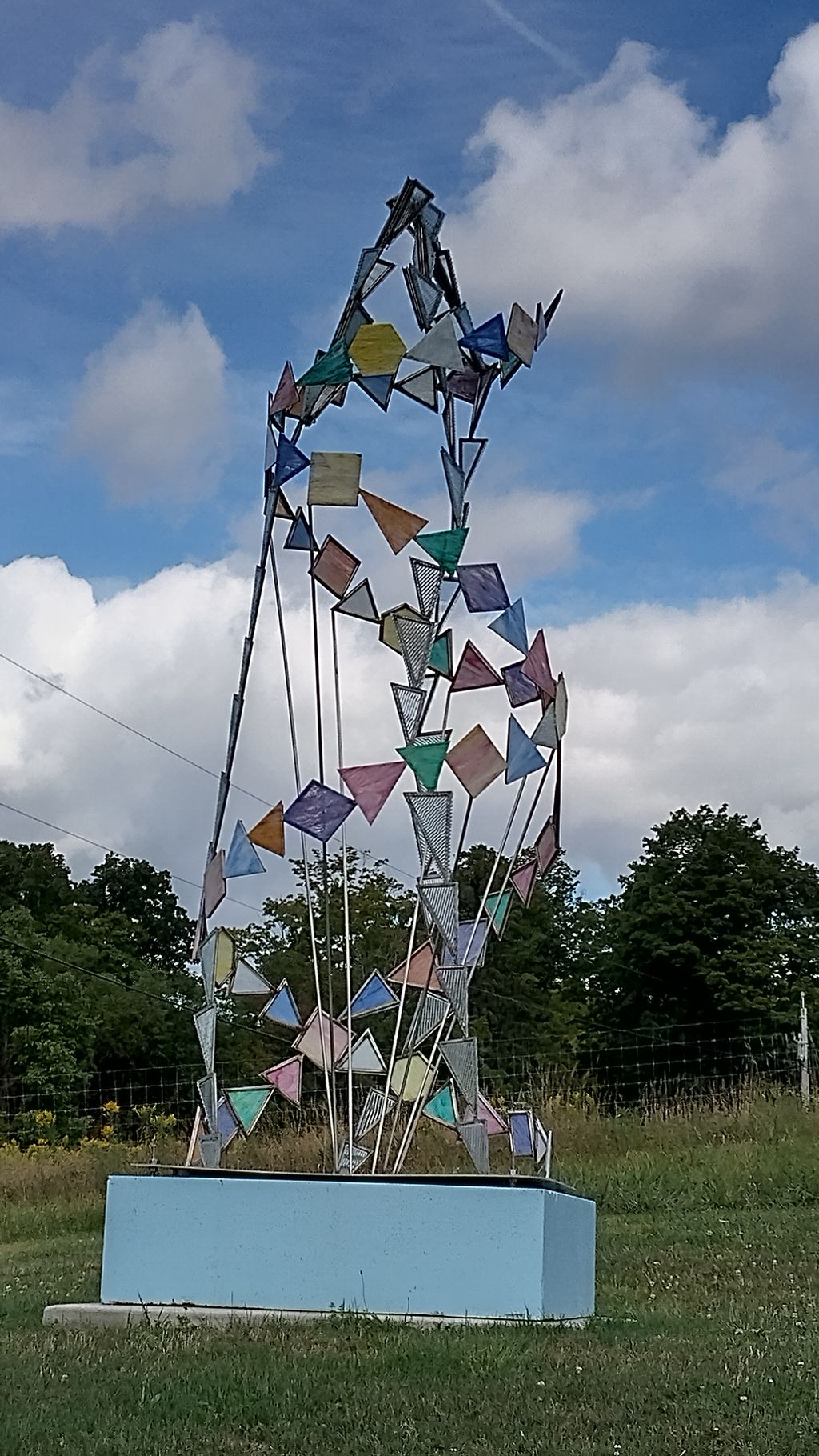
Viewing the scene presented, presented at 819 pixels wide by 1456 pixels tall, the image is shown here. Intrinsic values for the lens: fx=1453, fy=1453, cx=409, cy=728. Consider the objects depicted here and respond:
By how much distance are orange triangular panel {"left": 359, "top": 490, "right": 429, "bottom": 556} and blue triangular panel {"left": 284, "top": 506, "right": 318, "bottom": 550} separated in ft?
1.30

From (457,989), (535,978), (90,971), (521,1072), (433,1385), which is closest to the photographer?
(433,1385)

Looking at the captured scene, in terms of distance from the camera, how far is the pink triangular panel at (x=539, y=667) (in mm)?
6645

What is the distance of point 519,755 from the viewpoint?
6418 mm

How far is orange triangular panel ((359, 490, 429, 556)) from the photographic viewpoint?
6.43 meters

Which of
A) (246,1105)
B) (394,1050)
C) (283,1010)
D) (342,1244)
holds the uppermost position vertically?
(283,1010)

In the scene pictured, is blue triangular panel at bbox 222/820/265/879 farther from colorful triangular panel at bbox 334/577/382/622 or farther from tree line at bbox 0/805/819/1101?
tree line at bbox 0/805/819/1101

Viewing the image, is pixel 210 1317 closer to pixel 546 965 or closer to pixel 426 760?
pixel 426 760

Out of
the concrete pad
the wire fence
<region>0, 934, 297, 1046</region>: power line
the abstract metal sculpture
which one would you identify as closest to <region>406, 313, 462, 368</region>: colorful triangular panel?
the abstract metal sculpture

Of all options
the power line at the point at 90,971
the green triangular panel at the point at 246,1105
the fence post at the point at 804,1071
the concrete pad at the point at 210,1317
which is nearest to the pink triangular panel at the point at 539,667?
the green triangular panel at the point at 246,1105

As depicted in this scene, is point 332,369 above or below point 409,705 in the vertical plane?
above

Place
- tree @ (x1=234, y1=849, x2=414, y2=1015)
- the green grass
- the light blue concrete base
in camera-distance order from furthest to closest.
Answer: tree @ (x1=234, y1=849, x2=414, y2=1015), the light blue concrete base, the green grass

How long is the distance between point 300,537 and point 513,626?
1.08 meters

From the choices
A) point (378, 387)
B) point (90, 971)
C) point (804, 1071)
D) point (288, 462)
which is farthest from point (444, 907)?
point (90, 971)

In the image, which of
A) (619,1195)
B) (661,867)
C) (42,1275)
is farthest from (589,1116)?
(661,867)
